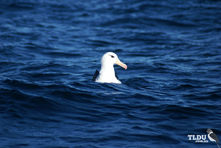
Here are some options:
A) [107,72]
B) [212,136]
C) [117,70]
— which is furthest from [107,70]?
[212,136]

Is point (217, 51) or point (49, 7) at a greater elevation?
point (49, 7)

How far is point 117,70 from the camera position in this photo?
1314 centimetres

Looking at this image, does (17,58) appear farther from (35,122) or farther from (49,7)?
(49,7)

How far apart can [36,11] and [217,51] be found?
1092 cm

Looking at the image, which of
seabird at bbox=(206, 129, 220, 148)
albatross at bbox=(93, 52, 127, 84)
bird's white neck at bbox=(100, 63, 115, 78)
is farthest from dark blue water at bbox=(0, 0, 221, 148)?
bird's white neck at bbox=(100, 63, 115, 78)

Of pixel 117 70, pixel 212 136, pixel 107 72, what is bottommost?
pixel 212 136

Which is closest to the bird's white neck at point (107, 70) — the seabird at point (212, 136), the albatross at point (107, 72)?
the albatross at point (107, 72)

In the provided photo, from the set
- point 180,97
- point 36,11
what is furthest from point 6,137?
point 36,11

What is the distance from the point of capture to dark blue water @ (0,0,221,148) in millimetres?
6918

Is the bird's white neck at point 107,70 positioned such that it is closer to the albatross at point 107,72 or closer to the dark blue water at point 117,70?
the albatross at point 107,72

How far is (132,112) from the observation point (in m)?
7.98

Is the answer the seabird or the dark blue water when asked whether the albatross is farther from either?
the seabird

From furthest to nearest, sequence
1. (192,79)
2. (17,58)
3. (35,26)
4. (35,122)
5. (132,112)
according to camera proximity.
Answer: (35,26), (17,58), (192,79), (132,112), (35,122)

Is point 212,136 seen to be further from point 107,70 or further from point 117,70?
point 117,70
